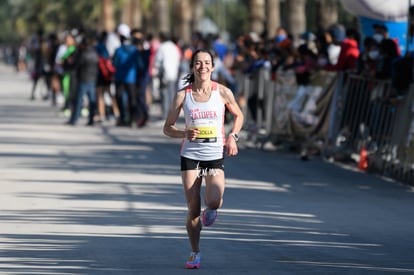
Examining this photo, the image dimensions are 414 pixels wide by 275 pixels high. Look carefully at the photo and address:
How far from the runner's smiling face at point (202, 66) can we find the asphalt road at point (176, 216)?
133cm

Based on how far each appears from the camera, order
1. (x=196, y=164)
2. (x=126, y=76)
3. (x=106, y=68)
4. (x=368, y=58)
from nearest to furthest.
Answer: (x=196, y=164), (x=368, y=58), (x=126, y=76), (x=106, y=68)

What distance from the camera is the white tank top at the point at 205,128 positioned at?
31.4 ft

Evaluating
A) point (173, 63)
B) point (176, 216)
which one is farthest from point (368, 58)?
point (173, 63)

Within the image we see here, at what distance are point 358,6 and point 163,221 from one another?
28.8 ft

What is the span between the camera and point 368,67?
733 inches

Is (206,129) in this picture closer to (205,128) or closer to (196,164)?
(205,128)

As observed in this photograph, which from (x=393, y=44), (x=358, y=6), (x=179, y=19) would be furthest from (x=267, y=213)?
(x=179, y=19)

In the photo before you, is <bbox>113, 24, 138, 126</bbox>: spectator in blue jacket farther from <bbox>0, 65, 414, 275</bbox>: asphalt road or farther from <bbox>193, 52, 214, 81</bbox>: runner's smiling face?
<bbox>193, 52, 214, 81</bbox>: runner's smiling face

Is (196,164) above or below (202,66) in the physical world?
below

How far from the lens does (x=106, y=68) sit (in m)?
27.8

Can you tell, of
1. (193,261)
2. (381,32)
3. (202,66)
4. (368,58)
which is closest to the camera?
(193,261)

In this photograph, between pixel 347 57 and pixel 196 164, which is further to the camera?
pixel 347 57

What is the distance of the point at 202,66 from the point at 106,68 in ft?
60.6

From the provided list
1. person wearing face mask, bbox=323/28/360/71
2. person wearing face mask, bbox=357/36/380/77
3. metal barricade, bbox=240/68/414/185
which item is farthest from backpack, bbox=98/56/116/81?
person wearing face mask, bbox=357/36/380/77
